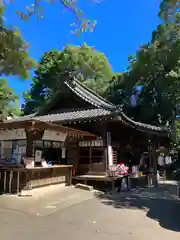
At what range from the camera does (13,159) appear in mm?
11227

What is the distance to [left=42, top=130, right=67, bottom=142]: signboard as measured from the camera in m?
12.2

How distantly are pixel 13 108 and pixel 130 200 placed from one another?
16.5 m

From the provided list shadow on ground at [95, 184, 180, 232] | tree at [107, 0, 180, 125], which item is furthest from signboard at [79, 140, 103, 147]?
tree at [107, 0, 180, 125]

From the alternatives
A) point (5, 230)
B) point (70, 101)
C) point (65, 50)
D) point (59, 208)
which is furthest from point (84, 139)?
point (65, 50)

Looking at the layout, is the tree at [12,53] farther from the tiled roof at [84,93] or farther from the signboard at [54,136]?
the tiled roof at [84,93]

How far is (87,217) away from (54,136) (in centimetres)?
613

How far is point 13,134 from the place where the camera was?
39.9 feet

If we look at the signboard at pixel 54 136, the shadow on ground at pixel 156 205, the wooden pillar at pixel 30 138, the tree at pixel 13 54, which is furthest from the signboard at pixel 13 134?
the tree at pixel 13 54

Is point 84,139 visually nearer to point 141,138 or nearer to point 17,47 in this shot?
point 141,138

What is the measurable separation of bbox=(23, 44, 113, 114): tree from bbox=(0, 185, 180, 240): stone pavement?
80.6 feet

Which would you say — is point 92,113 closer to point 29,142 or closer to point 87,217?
point 29,142

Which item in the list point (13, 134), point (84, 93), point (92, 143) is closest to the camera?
point (13, 134)

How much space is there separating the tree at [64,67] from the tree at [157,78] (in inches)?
362

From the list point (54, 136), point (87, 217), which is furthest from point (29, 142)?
point (87, 217)
